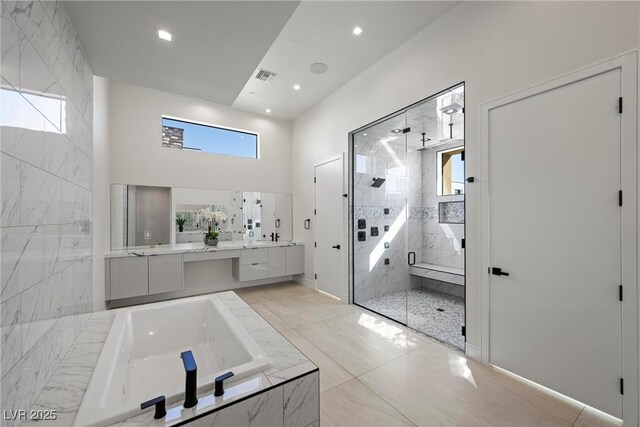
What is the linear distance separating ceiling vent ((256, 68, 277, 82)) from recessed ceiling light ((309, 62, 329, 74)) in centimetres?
56

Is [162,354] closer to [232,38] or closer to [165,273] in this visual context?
[165,273]

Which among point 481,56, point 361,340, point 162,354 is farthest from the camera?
point 361,340

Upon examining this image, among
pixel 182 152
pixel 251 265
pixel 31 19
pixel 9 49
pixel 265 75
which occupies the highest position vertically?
pixel 265 75

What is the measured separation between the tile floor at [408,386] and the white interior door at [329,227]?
113cm

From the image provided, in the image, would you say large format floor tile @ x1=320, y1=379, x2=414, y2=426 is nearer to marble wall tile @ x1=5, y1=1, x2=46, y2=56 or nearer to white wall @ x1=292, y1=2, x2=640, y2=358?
white wall @ x1=292, y1=2, x2=640, y2=358

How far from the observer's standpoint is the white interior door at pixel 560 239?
171 cm

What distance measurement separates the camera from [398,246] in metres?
4.07

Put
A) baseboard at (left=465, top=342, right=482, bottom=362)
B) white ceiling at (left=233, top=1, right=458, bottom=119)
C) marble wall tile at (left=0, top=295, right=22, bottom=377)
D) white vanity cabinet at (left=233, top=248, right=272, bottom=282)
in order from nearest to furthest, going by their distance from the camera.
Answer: marble wall tile at (left=0, top=295, right=22, bottom=377), baseboard at (left=465, top=342, right=482, bottom=362), white ceiling at (left=233, top=1, right=458, bottom=119), white vanity cabinet at (left=233, top=248, right=272, bottom=282)

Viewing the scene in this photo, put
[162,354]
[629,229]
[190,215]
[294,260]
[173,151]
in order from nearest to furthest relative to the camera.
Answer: [629,229] → [162,354] → [173,151] → [190,215] → [294,260]

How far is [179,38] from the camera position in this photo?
1.87 m

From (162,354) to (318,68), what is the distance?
12.5 feet

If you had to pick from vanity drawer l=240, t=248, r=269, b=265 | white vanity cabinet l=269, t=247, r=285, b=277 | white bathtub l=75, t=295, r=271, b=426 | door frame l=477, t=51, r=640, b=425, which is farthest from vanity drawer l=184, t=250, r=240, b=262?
door frame l=477, t=51, r=640, b=425

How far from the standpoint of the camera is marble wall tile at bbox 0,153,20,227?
923 millimetres
